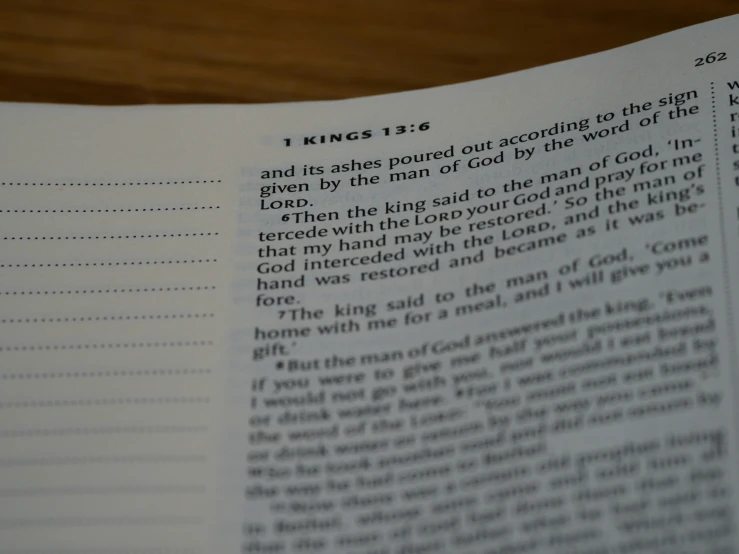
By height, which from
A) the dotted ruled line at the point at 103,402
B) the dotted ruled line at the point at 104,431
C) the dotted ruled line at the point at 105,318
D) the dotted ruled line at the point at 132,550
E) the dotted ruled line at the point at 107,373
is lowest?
the dotted ruled line at the point at 132,550

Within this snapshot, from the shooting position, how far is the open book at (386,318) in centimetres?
42

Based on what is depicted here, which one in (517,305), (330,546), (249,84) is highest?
(249,84)

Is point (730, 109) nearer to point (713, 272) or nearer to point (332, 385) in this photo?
point (713, 272)

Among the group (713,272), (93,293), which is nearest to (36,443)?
(93,293)

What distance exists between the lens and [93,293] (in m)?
0.50

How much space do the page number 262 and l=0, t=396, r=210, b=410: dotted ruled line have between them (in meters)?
0.31

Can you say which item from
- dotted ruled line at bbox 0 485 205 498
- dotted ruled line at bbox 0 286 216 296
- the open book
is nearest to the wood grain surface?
the open book

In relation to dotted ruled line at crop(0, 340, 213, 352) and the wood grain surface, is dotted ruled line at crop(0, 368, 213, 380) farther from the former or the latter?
the wood grain surface

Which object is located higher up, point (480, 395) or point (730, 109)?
point (730, 109)

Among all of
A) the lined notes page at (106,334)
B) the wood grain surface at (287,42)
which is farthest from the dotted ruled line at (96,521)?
the wood grain surface at (287,42)

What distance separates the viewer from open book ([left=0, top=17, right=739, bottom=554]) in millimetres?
421

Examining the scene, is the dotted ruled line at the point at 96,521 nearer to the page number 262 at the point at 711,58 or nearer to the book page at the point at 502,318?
the book page at the point at 502,318

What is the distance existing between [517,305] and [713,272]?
0.09 m

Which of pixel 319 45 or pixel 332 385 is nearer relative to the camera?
pixel 332 385
